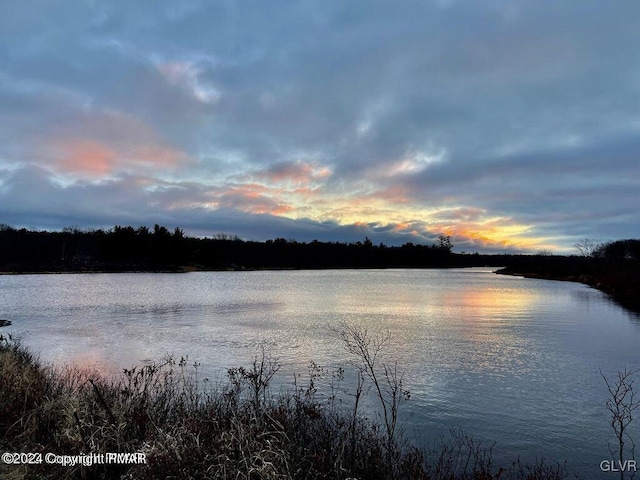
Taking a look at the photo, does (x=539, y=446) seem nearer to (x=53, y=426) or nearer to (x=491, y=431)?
(x=491, y=431)

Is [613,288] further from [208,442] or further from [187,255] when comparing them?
[187,255]

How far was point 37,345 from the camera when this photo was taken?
728 inches

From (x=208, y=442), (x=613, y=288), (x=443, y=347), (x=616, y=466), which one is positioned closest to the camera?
(x=208, y=442)

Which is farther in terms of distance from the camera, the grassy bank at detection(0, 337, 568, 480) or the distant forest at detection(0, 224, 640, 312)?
the distant forest at detection(0, 224, 640, 312)

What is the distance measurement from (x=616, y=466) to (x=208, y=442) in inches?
274

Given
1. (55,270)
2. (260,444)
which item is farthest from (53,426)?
(55,270)

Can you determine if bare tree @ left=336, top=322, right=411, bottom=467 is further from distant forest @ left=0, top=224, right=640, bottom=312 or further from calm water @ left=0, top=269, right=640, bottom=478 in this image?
distant forest @ left=0, top=224, right=640, bottom=312

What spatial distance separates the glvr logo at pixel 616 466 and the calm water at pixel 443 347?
14cm

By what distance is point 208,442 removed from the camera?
646cm

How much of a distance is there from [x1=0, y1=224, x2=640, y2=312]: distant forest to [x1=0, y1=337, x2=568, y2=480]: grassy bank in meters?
63.4

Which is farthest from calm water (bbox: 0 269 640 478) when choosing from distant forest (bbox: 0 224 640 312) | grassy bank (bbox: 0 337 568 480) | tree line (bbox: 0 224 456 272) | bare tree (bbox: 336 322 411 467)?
tree line (bbox: 0 224 456 272)

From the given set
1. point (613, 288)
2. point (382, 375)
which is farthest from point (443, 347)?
point (613, 288)

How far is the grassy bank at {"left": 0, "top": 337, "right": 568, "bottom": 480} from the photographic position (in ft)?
19.1

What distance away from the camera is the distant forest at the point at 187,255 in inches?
3921
